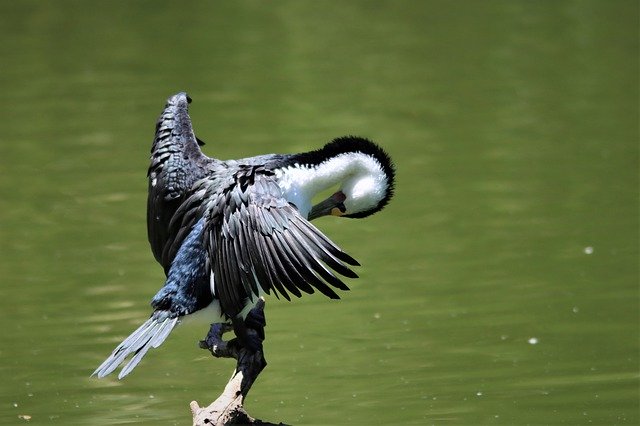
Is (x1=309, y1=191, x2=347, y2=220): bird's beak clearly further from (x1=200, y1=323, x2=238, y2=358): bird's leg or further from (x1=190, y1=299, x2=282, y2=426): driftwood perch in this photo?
(x1=200, y1=323, x2=238, y2=358): bird's leg

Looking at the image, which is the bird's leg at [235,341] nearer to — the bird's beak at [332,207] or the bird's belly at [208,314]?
the bird's belly at [208,314]

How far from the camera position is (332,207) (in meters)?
6.38

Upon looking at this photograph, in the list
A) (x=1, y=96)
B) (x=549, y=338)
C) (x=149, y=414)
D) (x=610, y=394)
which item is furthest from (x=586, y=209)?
(x=1, y=96)

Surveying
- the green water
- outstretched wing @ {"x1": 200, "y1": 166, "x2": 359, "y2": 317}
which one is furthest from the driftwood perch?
the green water

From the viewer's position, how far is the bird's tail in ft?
18.2

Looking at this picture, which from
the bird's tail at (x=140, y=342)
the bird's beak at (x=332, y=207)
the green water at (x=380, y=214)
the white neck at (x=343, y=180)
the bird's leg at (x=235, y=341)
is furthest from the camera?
the green water at (x=380, y=214)

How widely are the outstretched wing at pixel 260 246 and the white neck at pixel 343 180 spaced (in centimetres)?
16

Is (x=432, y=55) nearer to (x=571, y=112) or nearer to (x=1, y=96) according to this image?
(x=571, y=112)

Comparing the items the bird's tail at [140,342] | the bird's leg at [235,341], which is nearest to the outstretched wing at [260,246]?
the bird's leg at [235,341]

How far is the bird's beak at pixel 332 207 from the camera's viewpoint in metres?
6.36

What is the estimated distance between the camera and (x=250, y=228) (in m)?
5.66

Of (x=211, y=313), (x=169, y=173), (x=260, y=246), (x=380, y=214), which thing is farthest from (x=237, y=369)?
(x=380, y=214)

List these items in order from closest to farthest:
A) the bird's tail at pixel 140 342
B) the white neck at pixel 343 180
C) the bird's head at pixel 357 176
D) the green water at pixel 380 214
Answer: the bird's tail at pixel 140 342
the white neck at pixel 343 180
the bird's head at pixel 357 176
the green water at pixel 380 214

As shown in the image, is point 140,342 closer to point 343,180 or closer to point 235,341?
point 235,341
